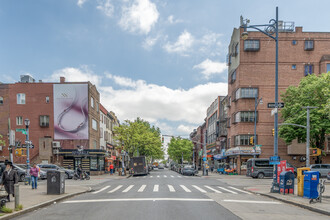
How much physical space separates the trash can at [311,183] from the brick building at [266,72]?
1242 inches

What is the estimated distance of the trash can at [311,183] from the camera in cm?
1346

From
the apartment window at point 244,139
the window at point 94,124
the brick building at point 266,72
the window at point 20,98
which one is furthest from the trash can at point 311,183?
the window at point 20,98

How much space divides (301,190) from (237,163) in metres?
31.6

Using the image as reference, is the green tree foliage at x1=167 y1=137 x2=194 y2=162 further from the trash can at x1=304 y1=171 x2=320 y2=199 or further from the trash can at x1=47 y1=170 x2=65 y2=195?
the trash can at x1=304 y1=171 x2=320 y2=199

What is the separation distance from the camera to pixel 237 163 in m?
46.3

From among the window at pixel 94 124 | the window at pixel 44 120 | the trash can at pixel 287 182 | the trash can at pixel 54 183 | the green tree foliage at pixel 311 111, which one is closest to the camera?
the trash can at pixel 54 183

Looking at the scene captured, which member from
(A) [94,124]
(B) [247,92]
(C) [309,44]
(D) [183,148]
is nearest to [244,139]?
(B) [247,92]

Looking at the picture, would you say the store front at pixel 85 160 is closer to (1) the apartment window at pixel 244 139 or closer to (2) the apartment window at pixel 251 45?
(1) the apartment window at pixel 244 139

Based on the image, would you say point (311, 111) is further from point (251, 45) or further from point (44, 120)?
point (44, 120)

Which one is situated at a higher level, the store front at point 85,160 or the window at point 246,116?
the window at point 246,116

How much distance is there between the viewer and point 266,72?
4672 centimetres

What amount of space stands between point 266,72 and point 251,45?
4.80 metres

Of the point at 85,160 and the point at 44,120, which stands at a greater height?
the point at 44,120

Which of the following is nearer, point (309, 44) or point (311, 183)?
point (311, 183)
